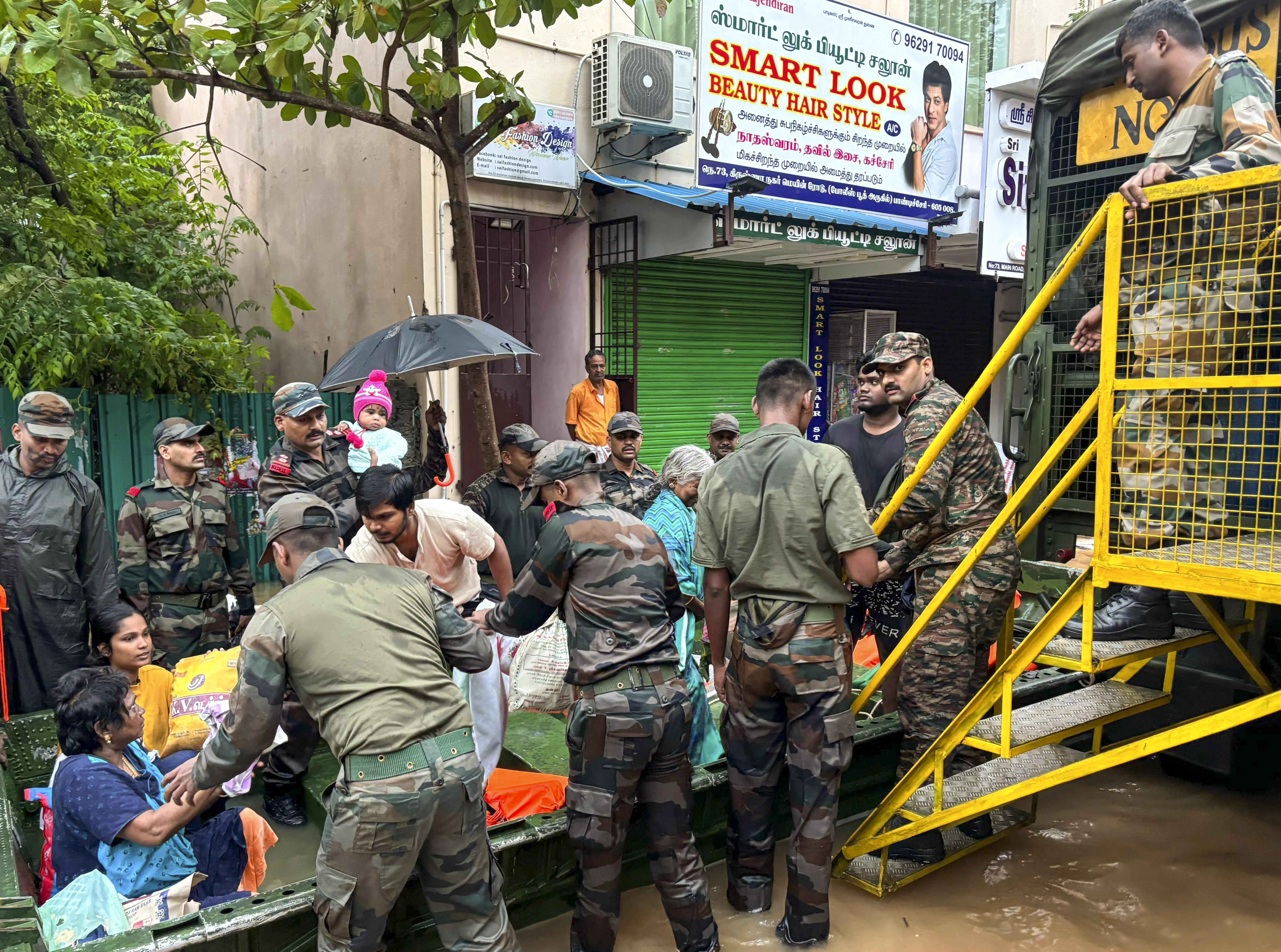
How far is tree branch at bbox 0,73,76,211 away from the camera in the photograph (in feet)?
22.5

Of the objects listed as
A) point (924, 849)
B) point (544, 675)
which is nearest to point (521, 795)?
point (544, 675)

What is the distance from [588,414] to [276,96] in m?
4.49

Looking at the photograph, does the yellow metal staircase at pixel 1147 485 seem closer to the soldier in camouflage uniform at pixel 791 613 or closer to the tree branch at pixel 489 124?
the soldier in camouflage uniform at pixel 791 613

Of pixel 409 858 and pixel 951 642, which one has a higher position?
pixel 951 642

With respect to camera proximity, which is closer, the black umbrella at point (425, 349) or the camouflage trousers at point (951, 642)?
the camouflage trousers at point (951, 642)

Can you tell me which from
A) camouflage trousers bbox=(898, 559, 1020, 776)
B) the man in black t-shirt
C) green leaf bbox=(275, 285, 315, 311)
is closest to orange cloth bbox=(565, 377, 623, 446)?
the man in black t-shirt

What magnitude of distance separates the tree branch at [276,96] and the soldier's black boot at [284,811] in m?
3.28

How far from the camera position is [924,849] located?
12.1 ft

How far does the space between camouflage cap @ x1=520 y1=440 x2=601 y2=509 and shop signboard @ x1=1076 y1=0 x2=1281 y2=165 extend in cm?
307

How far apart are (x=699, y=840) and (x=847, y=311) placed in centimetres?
989

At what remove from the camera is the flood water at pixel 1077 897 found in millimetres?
3324

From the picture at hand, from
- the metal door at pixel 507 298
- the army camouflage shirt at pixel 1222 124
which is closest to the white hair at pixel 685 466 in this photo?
the army camouflage shirt at pixel 1222 124

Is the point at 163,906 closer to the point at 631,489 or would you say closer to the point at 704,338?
the point at 631,489

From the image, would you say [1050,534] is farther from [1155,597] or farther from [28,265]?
[28,265]
